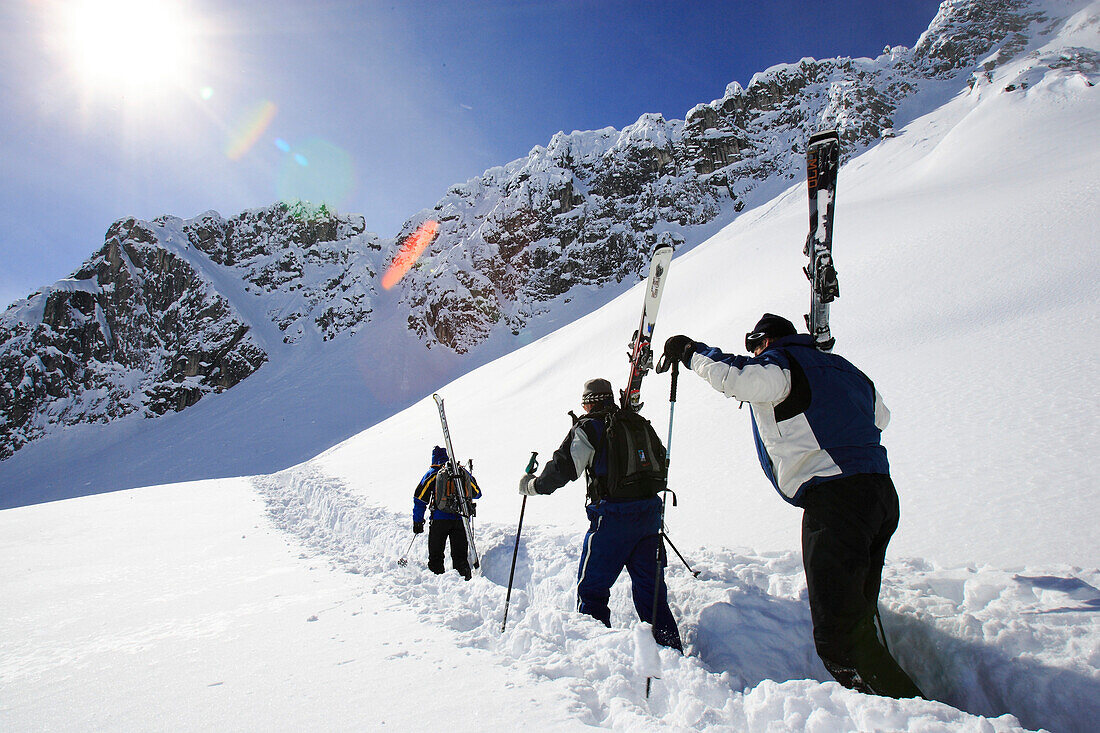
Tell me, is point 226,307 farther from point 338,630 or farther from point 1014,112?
point 1014,112

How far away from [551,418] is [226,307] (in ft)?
238

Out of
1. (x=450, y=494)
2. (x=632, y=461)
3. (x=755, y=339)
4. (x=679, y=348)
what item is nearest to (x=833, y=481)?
(x=755, y=339)

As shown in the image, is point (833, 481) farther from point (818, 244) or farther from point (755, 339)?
point (818, 244)

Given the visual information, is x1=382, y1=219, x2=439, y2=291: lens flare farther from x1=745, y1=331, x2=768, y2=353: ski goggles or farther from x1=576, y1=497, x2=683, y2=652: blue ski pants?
x1=745, y1=331, x2=768, y2=353: ski goggles

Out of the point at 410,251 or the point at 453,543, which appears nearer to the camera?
the point at 453,543

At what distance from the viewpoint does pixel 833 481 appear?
101 inches

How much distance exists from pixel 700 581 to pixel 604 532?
36.4 inches

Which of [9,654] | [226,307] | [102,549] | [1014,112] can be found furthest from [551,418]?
[226,307]

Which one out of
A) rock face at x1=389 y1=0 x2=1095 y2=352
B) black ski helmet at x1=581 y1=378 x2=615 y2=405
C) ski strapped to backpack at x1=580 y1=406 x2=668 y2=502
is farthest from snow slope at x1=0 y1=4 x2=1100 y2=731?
rock face at x1=389 y1=0 x2=1095 y2=352

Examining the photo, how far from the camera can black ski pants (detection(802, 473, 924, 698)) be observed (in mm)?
2396

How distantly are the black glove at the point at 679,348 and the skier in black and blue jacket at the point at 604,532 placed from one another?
852 mm

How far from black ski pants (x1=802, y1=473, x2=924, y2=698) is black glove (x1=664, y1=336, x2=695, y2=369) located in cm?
104

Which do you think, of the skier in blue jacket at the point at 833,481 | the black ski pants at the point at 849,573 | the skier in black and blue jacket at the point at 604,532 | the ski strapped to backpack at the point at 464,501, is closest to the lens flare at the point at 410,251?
the ski strapped to backpack at the point at 464,501

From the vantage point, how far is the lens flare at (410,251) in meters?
75.9
